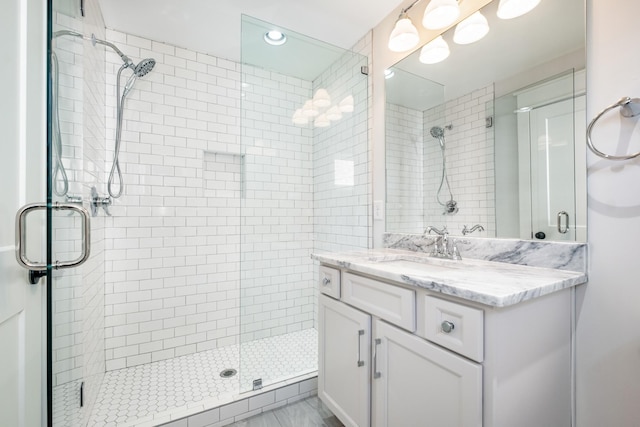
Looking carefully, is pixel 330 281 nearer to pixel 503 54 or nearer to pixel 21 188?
pixel 21 188

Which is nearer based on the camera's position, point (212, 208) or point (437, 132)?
point (437, 132)

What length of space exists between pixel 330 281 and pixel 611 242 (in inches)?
43.8

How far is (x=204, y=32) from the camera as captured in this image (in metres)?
2.09

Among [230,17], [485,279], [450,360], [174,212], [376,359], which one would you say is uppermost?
[230,17]

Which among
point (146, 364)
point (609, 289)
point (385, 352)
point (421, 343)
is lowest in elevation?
point (146, 364)

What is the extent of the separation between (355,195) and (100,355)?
210cm

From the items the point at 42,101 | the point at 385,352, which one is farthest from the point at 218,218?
the point at 385,352

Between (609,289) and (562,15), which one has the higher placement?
(562,15)

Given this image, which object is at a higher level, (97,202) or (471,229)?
(97,202)

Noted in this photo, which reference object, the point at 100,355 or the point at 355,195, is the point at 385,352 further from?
the point at 100,355

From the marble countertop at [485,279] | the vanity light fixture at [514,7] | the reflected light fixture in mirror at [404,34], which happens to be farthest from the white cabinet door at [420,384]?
the reflected light fixture in mirror at [404,34]

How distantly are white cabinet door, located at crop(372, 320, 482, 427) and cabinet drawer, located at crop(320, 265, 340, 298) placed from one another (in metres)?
0.30

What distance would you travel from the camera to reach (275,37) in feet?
6.33

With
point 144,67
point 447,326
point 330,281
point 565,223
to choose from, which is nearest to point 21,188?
point 330,281
